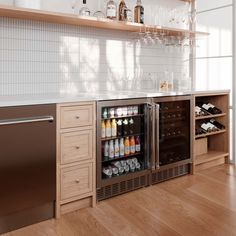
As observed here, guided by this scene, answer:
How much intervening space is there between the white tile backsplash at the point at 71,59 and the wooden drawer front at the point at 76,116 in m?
0.61

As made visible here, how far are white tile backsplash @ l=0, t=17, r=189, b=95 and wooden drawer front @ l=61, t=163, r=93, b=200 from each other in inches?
33.3

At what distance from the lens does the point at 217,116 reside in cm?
361

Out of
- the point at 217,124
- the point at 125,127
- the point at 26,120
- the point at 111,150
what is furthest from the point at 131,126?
the point at 217,124

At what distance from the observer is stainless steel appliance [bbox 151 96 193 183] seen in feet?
9.37

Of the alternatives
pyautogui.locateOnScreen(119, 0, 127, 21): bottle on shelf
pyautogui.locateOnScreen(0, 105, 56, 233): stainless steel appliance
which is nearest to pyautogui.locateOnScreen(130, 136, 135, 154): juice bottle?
pyautogui.locateOnScreen(0, 105, 56, 233): stainless steel appliance

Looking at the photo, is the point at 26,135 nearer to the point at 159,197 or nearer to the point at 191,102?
the point at 159,197

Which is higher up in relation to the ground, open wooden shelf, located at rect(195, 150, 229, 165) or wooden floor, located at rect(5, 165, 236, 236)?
A: open wooden shelf, located at rect(195, 150, 229, 165)

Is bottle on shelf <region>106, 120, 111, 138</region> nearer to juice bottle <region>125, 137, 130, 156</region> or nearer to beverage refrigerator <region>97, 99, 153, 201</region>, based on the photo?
beverage refrigerator <region>97, 99, 153, 201</region>

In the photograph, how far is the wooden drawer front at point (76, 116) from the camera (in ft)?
7.32

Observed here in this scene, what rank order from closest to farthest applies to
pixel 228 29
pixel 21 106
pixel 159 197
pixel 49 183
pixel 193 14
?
1. pixel 21 106
2. pixel 49 183
3. pixel 159 197
4. pixel 228 29
5. pixel 193 14

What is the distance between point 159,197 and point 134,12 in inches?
75.8

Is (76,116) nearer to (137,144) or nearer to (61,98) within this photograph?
(61,98)

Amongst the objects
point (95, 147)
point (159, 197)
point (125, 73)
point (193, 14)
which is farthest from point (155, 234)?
point (193, 14)

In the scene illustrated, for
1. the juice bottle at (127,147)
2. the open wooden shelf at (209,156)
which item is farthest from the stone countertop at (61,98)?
the open wooden shelf at (209,156)
